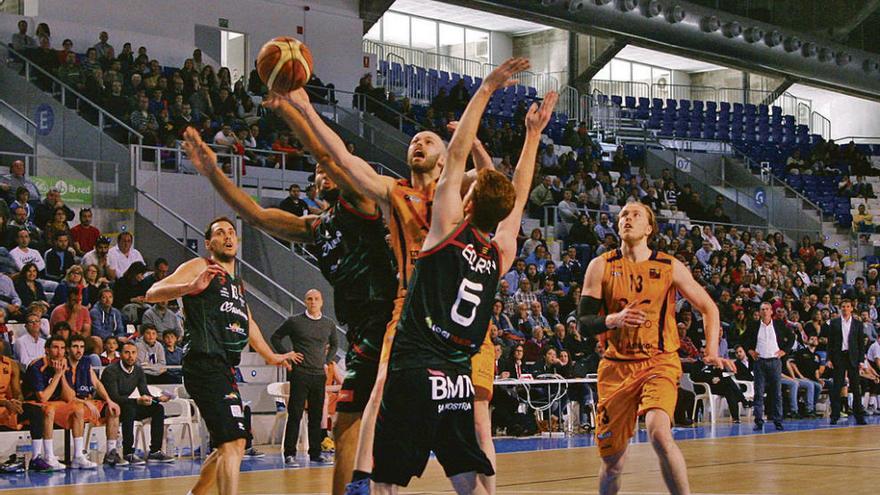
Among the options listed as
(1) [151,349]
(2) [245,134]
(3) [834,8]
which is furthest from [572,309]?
(3) [834,8]

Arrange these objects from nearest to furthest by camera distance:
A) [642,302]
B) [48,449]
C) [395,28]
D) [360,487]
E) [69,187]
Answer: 1. [360,487]
2. [642,302]
3. [48,449]
4. [69,187]
5. [395,28]

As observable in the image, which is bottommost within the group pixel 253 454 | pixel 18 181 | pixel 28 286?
pixel 253 454

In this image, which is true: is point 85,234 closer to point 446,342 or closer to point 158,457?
Result: point 158,457

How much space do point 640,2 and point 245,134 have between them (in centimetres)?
1370

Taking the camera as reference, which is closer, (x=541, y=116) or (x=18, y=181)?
(x=541, y=116)

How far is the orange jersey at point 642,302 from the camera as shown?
7.29 metres

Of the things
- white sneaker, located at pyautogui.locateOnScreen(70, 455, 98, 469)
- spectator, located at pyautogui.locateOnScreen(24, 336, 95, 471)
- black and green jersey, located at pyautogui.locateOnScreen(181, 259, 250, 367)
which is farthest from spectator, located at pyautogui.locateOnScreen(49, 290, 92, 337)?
black and green jersey, located at pyautogui.locateOnScreen(181, 259, 250, 367)

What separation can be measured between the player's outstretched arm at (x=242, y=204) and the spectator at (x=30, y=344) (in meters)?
7.11

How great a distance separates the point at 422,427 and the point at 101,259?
38.5ft

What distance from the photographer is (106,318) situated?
14.2 m

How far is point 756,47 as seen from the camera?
3462cm

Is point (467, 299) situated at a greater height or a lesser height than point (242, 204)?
lesser

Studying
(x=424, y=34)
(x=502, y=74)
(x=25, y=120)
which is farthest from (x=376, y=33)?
(x=502, y=74)

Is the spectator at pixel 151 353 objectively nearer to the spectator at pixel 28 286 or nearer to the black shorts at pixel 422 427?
the spectator at pixel 28 286
